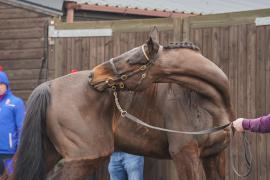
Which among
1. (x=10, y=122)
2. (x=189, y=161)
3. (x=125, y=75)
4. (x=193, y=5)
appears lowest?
(x=189, y=161)

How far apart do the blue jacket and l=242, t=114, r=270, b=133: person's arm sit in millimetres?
3070

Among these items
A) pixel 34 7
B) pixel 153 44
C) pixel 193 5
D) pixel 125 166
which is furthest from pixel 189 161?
pixel 193 5

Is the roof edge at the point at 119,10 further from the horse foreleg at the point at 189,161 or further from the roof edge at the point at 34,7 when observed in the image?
the horse foreleg at the point at 189,161

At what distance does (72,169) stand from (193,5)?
785 centimetres

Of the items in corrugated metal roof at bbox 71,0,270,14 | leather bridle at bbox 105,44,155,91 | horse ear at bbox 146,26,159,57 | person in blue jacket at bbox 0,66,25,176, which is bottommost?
person in blue jacket at bbox 0,66,25,176

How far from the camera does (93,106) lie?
534cm

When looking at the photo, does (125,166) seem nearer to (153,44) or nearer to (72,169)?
(72,169)

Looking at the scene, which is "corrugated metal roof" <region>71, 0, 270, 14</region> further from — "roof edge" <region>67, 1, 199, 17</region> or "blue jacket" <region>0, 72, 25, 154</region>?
"blue jacket" <region>0, 72, 25, 154</region>

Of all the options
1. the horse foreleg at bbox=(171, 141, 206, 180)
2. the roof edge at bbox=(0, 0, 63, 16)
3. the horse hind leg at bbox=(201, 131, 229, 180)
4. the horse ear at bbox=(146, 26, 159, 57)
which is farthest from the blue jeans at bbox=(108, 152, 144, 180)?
the roof edge at bbox=(0, 0, 63, 16)

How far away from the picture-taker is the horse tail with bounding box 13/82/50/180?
5227 mm

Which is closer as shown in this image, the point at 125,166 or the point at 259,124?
the point at 259,124

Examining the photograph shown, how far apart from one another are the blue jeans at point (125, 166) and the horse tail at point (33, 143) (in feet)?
6.95

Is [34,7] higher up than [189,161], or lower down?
higher up

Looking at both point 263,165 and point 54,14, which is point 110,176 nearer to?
point 263,165
